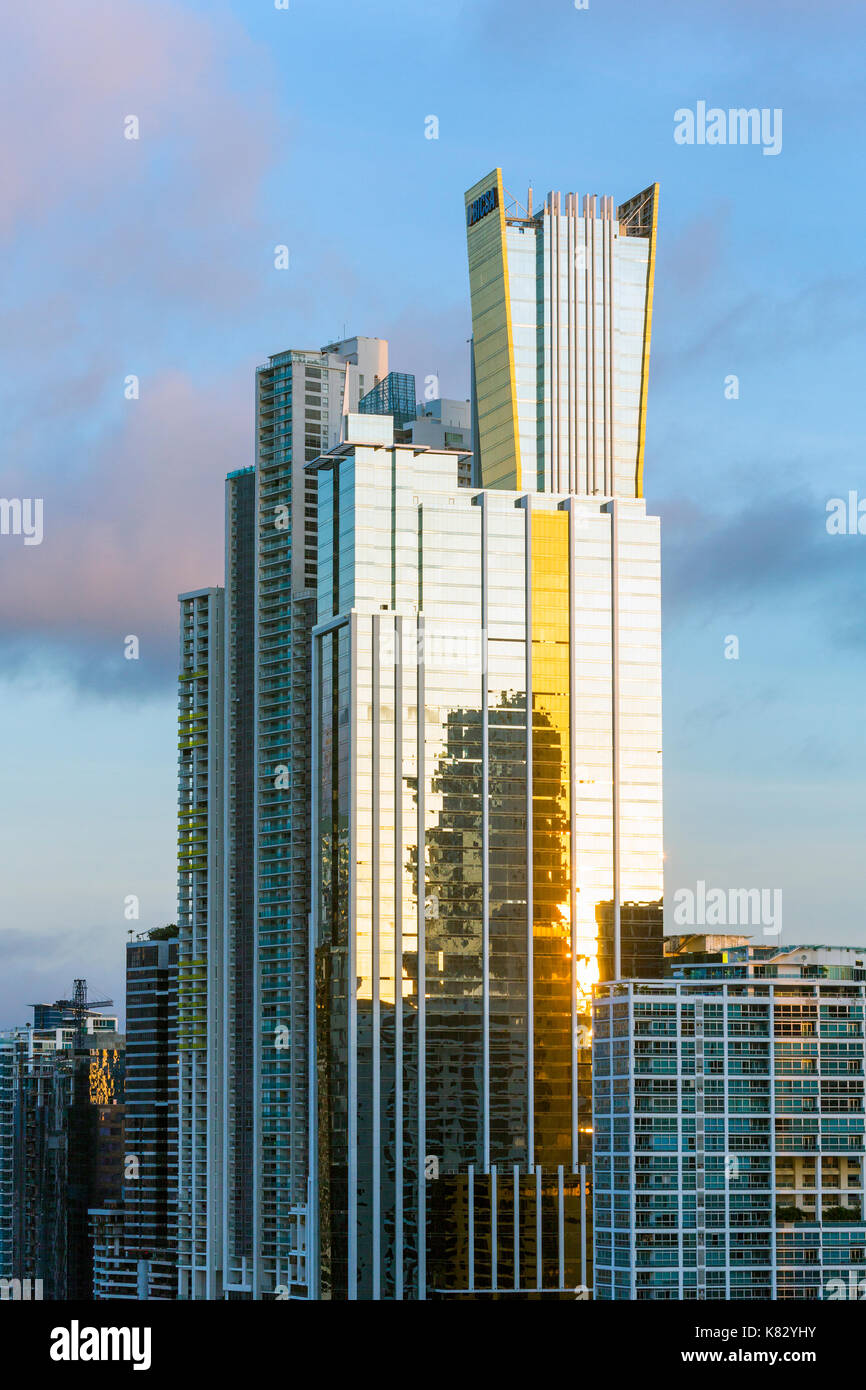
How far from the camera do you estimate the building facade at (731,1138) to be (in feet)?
511

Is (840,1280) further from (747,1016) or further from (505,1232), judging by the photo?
(505,1232)

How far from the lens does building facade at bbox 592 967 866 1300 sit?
15562cm

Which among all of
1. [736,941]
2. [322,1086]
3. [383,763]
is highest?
[383,763]

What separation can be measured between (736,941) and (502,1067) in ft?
85.5

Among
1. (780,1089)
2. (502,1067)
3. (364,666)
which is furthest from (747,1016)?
(364,666)

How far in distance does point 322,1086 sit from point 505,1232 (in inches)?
837

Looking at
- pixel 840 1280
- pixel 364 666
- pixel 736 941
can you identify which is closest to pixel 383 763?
pixel 364 666

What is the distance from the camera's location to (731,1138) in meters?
160
